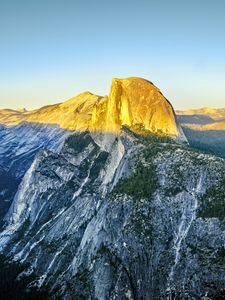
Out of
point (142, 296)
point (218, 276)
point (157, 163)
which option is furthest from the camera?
point (157, 163)

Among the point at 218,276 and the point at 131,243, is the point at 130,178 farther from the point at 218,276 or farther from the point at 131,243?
the point at 218,276

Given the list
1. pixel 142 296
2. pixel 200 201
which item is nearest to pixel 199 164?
pixel 200 201

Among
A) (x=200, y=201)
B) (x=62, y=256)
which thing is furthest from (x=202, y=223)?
(x=62, y=256)

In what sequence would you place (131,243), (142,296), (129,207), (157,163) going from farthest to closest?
1. (157,163)
2. (129,207)
3. (131,243)
4. (142,296)

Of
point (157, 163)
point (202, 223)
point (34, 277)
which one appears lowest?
point (34, 277)

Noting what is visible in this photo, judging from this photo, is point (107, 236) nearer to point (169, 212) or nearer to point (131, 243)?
point (131, 243)

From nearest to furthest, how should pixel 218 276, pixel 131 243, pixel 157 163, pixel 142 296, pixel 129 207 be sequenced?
1. pixel 218 276
2. pixel 142 296
3. pixel 131 243
4. pixel 129 207
5. pixel 157 163

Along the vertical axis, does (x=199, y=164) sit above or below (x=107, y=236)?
above

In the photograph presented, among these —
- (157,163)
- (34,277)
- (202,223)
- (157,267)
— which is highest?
(157,163)

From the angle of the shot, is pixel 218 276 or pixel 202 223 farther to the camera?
pixel 202 223
